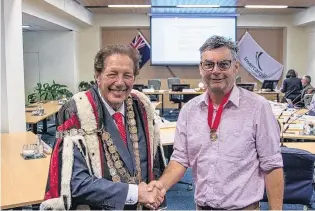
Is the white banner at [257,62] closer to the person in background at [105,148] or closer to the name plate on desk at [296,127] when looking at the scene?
the name plate on desk at [296,127]

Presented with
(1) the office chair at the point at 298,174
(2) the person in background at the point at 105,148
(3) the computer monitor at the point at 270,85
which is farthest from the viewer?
(3) the computer monitor at the point at 270,85

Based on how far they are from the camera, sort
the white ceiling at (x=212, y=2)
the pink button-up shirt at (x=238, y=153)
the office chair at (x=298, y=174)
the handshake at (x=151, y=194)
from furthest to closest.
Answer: the white ceiling at (x=212, y=2) < the office chair at (x=298, y=174) < the pink button-up shirt at (x=238, y=153) < the handshake at (x=151, y=194)

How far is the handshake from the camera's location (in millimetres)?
1462

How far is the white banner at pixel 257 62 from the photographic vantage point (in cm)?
1189

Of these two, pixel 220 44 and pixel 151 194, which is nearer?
pixel 151 194

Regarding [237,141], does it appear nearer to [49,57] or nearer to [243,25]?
[49,57]

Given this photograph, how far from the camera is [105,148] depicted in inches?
56.9

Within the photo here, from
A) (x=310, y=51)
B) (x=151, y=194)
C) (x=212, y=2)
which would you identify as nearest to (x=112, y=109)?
(x=151, y=194)

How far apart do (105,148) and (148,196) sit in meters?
0.25

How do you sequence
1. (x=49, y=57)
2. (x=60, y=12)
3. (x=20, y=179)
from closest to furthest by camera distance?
(x=20, y=179) < (x=60, y=12) < (x=49, y=57)

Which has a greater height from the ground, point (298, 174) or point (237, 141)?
point (237, 141)

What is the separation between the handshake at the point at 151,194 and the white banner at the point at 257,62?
10.8 meters

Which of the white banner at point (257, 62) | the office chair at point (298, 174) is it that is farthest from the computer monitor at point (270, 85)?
the office chair at point (298, 174)

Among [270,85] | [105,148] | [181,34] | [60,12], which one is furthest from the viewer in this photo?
[181,34]
